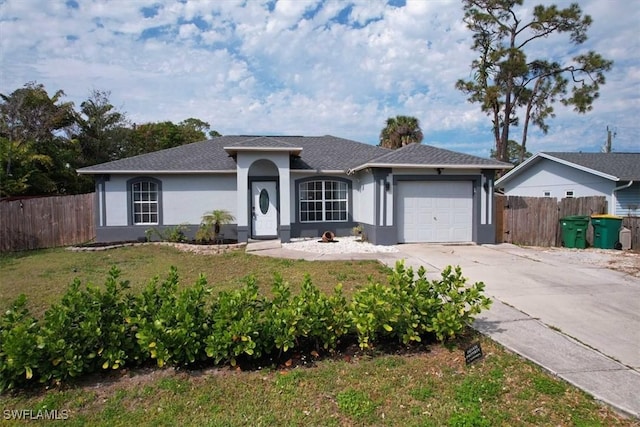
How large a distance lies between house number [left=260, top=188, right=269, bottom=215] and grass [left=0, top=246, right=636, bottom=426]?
10168 mm

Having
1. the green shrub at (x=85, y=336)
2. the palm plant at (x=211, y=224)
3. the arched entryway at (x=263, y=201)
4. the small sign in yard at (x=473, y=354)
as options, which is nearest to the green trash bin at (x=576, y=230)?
the arched entryway at (x=263, y=201)

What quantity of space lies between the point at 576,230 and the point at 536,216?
3.99 feet

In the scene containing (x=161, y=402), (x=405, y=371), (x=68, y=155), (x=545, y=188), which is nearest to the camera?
(x=161, y=402)

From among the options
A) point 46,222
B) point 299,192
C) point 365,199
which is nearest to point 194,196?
point 299,192

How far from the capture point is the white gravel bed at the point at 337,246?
10805 mm

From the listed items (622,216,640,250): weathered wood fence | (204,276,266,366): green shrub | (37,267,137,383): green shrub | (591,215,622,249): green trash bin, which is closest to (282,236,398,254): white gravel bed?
(591,215,622,249): green trash bin

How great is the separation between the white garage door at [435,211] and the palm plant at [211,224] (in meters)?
6.41

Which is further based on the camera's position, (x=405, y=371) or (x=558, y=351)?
(x=558, y=351)

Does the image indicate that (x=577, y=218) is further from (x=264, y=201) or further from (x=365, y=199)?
(x=264, y=201)

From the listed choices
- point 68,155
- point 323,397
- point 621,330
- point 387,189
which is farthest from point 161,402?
point 68,155

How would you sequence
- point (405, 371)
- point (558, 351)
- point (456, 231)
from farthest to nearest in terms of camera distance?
point (456, 231) < point (558, 351) < point (405, 371)

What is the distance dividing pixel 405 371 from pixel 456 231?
949 centimetres

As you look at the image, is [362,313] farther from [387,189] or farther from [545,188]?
[545,188]

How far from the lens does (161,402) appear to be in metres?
3.07
